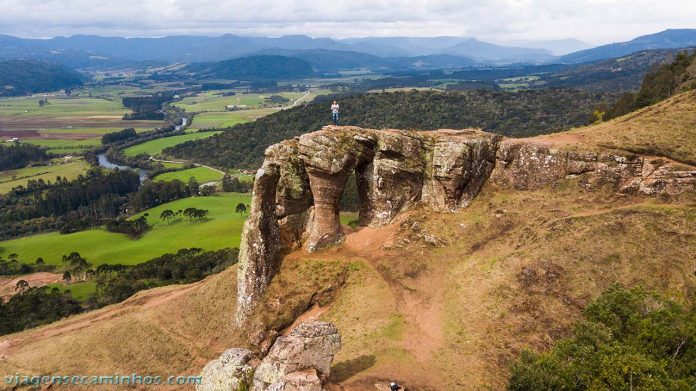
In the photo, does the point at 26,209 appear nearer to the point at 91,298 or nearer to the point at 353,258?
the point at 91,298

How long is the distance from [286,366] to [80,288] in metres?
76.5

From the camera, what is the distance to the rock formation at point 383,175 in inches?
1516

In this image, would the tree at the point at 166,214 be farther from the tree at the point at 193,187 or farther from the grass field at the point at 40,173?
the grass field at the point at 40,173

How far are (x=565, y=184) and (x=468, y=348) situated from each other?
63.8 feet

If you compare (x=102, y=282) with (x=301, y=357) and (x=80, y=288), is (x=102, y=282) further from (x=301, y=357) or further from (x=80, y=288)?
(x=301, y=357)

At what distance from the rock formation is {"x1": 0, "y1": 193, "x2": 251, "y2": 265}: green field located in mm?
60378

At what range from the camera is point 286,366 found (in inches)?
877

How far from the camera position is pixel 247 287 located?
3794 centimetres

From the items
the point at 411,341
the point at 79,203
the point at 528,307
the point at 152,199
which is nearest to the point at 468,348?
the point at 411,341

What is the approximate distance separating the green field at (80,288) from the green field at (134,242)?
10247 mm

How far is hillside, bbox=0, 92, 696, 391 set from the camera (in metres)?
28.8

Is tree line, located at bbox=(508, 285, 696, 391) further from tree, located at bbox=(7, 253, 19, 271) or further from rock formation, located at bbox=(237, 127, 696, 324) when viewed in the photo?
tree, located at bbox=(7, 253, 19, 271)

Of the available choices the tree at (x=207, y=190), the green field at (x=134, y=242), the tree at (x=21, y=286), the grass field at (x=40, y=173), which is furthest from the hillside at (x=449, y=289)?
the grass field at (x=40, y=173)

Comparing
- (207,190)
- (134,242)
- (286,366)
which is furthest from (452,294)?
(207,190)
